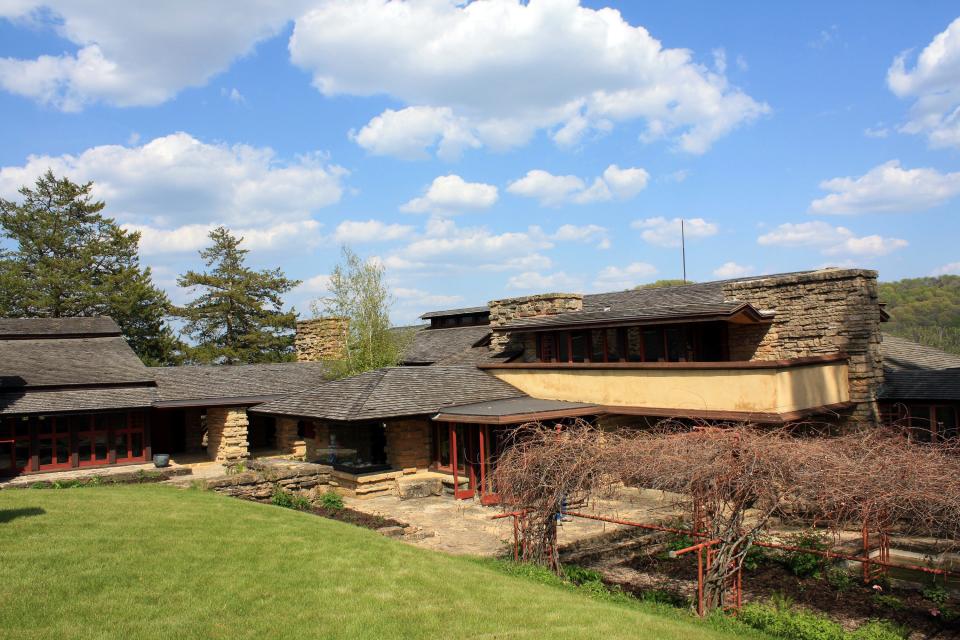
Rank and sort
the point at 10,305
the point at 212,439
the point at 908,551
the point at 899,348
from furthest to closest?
the point at 10,305
the point at 212,439
the point at 899,348
the point at 908,551

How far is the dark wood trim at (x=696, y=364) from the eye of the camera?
15648 millimetres

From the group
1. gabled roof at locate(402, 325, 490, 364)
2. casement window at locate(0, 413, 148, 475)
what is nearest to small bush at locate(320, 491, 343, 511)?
gabled roof at locate(402, 325, 490, 364)

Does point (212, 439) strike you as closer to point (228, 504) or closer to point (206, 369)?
point (206, 369)

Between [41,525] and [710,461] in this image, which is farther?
[41,525]

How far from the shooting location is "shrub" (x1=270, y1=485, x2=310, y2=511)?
1641 centimetres

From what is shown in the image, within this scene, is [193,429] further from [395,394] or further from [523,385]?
[523,385]

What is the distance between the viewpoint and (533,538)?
1141cm

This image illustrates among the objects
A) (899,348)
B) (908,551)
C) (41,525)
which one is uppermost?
(899,348)

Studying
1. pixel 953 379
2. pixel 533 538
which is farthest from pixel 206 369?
Result: pixel 953 379

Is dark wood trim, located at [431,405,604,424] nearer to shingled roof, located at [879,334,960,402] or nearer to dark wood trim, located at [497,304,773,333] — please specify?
dark wood trim, located at [497,304,773,333]

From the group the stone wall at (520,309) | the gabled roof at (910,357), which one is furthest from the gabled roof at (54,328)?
the gabled roof at (910,357)

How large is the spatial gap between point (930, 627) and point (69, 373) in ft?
82.7

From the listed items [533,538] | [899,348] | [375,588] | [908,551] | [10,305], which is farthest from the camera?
[10,305]

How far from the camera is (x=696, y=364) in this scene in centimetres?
1714
